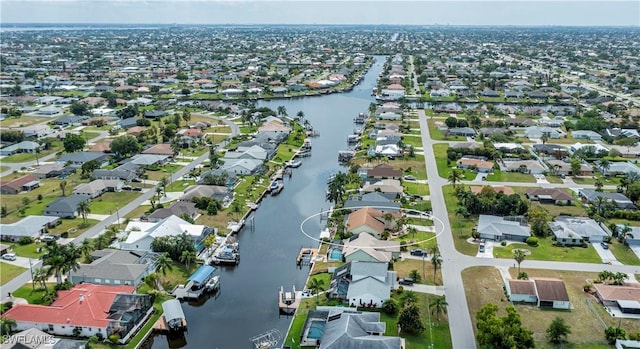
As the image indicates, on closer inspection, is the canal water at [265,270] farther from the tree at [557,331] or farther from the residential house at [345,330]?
the tree at [557,331]

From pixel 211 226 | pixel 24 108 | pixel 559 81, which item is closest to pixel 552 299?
pixel 211 226

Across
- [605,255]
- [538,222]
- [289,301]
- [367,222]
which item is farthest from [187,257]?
[605,255]

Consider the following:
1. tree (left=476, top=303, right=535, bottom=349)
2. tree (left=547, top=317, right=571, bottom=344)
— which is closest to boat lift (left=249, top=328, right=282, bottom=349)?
tree (left=476, top=303, right=535, bottom=349)

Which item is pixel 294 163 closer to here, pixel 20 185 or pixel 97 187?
pixel 97 187

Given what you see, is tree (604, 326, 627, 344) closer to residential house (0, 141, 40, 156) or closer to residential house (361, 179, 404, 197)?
residential house (361, 179, 404, 197)

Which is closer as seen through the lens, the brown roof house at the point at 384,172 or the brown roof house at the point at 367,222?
the brown roof house at the point at 367,222

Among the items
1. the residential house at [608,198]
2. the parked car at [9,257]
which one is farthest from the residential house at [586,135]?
the parked car at [9,257]

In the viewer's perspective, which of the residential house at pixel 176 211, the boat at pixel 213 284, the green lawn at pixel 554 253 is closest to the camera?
the boat at pixel 213 284

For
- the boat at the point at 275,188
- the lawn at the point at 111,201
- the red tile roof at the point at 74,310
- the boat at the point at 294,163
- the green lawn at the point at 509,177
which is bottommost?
the boat at the point at 294,163
